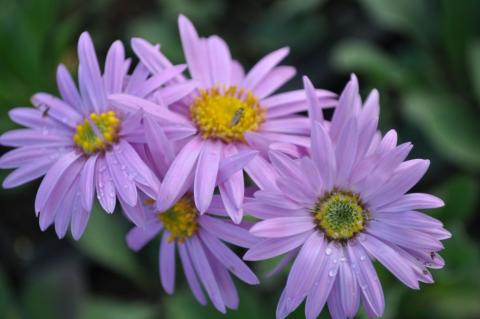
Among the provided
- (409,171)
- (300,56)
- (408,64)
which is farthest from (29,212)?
(409,171)

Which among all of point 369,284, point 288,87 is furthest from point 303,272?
point 288,87

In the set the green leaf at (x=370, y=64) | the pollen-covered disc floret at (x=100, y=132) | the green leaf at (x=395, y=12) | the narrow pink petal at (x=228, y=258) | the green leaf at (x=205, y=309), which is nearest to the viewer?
the narrow pink petal at (x=228, y=258)

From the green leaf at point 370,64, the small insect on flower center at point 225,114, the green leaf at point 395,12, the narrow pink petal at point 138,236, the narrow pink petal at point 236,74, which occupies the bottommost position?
the narrow pink petal at point 138,236

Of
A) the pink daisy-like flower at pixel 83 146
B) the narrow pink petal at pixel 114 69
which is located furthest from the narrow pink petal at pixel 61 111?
the narrow pink petal at pixel 114 69

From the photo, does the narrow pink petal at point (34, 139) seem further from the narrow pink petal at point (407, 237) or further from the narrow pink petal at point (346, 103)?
the narrow pink petal at point (407, 237)

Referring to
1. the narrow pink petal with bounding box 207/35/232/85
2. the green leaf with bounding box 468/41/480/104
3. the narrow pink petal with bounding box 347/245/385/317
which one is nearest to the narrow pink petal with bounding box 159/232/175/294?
the narrow pink petal with bounding box 207/35/232/85

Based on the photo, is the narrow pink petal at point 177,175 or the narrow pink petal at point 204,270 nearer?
the narrow pink petal at point 177,175

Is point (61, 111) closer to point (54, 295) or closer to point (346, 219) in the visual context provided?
point (346, 219)

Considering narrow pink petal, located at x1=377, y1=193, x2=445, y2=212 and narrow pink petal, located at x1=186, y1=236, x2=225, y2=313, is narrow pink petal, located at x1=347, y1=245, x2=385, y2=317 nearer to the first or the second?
narrow pink petal, located at x1=377, y1=193, x2=445, y2=212
